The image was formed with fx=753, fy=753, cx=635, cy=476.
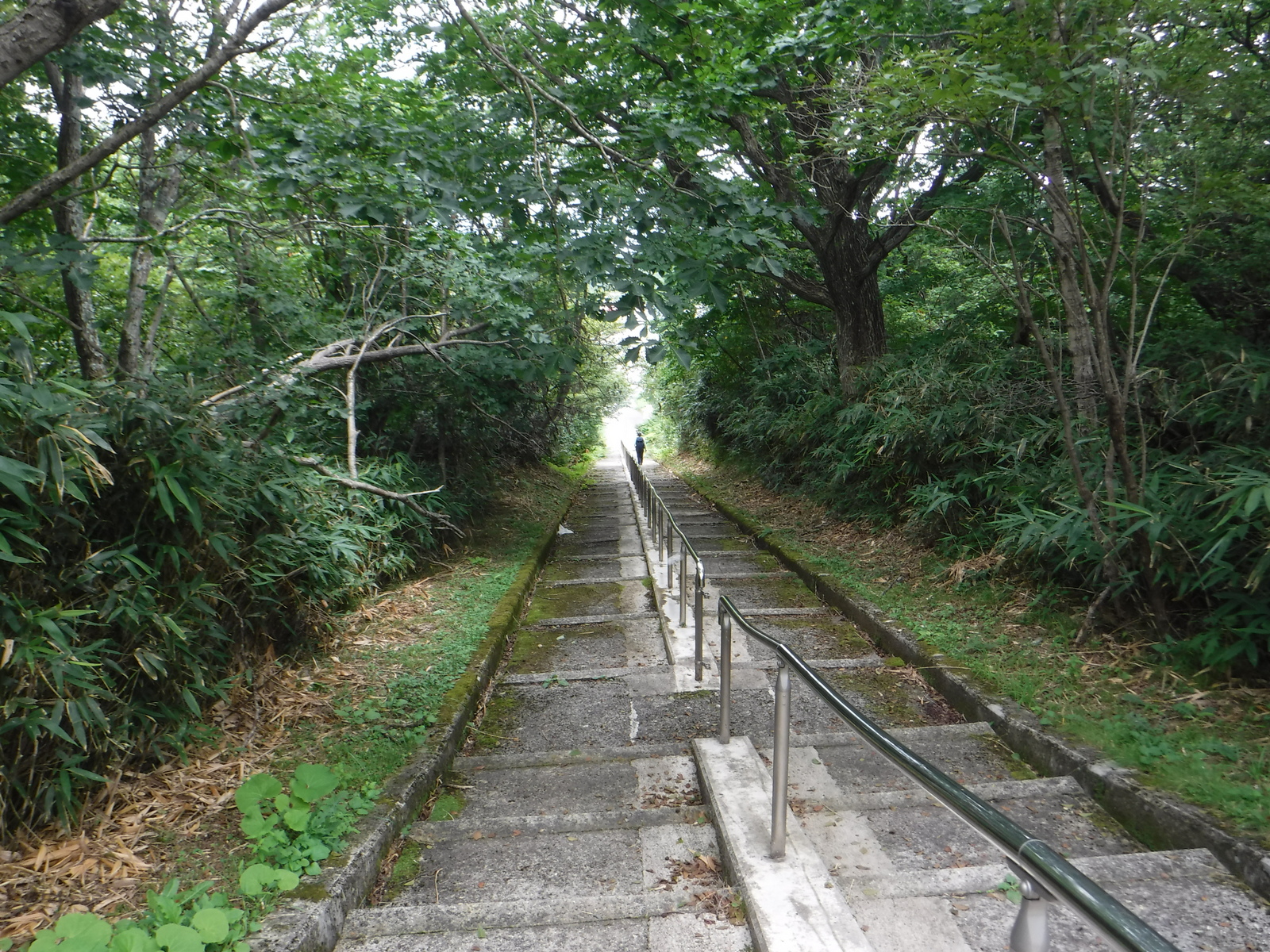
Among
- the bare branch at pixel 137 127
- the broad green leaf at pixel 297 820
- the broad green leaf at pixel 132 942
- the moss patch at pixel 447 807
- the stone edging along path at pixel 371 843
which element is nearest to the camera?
the broad green leaf at pixel 132 942

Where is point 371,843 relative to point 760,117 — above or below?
below

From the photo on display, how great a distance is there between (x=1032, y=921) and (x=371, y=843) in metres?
2.42

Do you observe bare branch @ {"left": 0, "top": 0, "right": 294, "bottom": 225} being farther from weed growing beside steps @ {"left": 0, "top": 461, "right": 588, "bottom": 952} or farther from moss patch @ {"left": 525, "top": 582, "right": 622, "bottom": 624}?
moss patch @ {"left": 525, "top": 582, "right": 622, "bottom": 624}

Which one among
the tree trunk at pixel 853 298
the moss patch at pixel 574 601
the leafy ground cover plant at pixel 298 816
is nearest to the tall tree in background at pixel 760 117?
the tree trunk at pixel 853 298

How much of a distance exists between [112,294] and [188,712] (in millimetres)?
5201

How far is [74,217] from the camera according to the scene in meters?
4.70

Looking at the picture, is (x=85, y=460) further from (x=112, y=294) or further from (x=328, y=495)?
(x=112, y=294)

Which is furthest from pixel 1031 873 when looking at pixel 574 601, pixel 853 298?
pixel 853 298

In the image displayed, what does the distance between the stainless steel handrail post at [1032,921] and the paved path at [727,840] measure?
98 cm

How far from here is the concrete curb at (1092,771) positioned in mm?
2633

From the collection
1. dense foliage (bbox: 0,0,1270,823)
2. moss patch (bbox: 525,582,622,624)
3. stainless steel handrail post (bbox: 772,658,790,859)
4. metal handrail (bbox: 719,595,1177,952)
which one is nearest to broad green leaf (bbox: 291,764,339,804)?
dense foliage (bbox: 0,0,1270,823)

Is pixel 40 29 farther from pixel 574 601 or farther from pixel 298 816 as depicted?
pixel 574 601

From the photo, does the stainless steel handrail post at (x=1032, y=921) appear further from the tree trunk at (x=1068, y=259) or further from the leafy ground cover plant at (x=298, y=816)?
the tree trunk at (x=1068, y=259)

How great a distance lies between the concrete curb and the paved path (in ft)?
0.27
